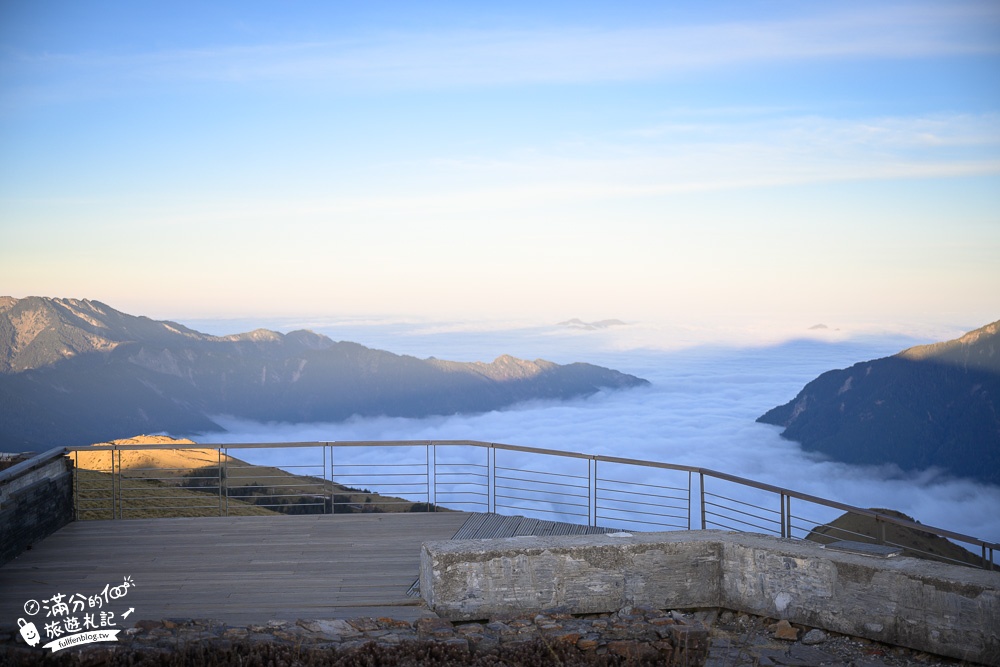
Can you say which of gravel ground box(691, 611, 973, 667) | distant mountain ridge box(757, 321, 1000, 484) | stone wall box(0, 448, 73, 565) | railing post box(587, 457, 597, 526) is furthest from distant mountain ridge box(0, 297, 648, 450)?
gravel ground box(691, 611, 973, 667)

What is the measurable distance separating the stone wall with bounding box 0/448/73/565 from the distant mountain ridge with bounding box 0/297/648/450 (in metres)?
54.0

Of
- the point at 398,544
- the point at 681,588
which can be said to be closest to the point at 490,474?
the point at 398,544

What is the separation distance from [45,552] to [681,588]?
22.1ft

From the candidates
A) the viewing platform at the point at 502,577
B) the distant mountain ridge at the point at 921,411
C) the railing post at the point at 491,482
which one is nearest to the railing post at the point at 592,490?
the viewing platform at the point at 502,577

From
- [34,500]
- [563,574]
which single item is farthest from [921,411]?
[34,500]

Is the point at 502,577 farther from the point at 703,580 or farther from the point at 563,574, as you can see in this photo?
the point at 703,580

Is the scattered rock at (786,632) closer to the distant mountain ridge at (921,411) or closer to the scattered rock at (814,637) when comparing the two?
the scattered rock at (814,637)

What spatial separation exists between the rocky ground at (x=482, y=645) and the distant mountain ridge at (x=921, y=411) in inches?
2713

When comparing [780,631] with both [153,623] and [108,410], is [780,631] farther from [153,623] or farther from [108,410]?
[108,410]

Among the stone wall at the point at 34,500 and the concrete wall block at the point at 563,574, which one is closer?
the concrete wall block at the point at 563,574

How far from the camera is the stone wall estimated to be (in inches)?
354

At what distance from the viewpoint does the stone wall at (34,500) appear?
29.5 ft

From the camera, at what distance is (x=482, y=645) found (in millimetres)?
6070

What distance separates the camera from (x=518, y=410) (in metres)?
78.2
